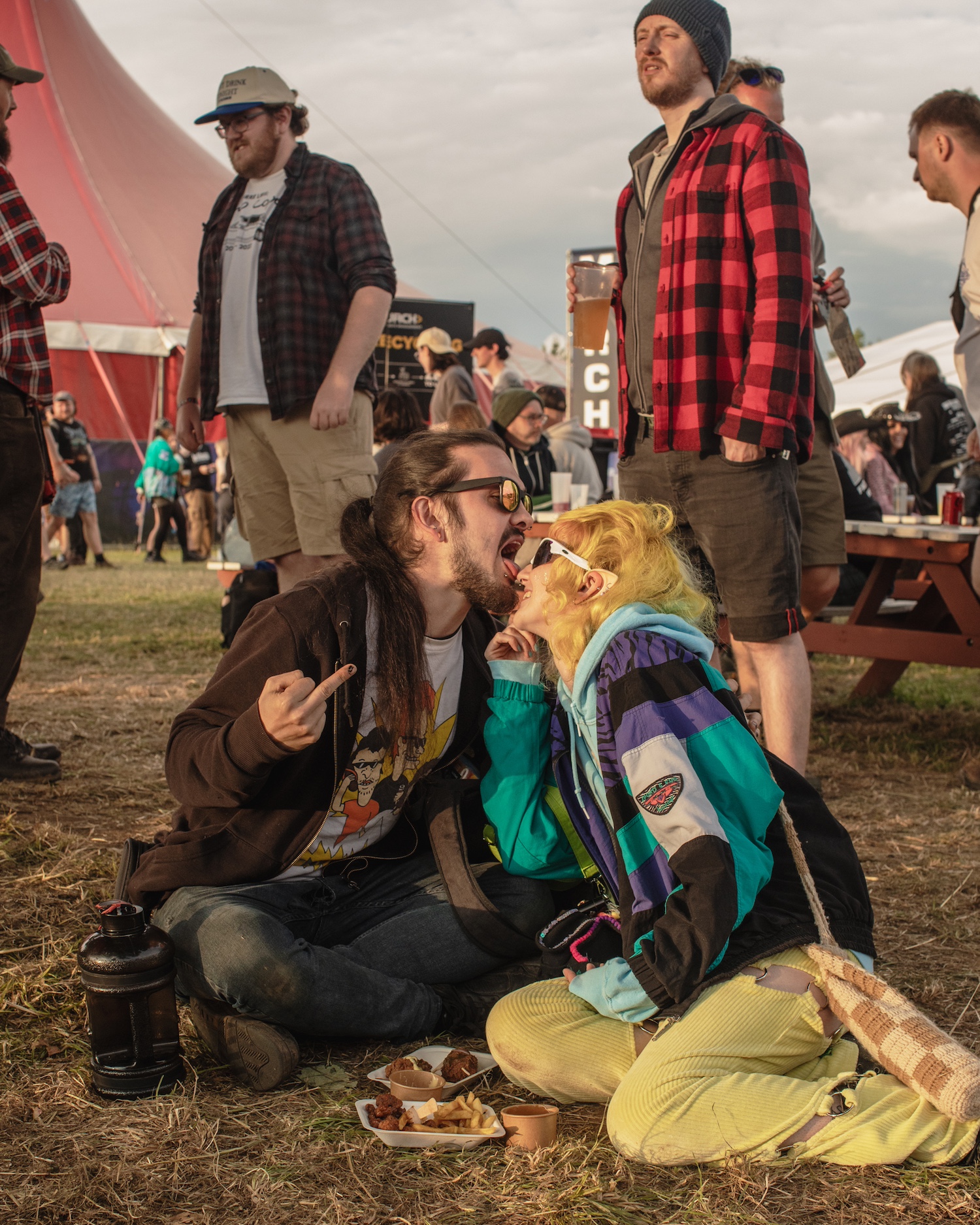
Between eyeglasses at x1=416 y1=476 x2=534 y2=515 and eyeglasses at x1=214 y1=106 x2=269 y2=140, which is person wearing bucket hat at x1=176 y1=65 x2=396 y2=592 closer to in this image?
eyeglasses at x1=214 y1=106 x2=269 y2=140

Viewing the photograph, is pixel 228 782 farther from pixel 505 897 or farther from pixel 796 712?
pixel 796 712

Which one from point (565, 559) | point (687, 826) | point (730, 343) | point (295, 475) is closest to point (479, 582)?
point (565, 559)

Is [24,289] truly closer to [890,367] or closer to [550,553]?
[550,553]

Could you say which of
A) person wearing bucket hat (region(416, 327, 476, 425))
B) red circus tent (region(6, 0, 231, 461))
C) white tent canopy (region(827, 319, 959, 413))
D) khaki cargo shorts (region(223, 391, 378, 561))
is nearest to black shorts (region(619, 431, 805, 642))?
khaki cargo shorts (region(223, 391, 378, 561))

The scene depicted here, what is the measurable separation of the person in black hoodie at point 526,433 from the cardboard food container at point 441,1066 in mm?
5385

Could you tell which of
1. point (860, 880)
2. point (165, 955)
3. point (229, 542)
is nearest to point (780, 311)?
point (860, 880)

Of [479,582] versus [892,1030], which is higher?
[479,582]

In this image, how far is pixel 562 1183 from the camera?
180cm

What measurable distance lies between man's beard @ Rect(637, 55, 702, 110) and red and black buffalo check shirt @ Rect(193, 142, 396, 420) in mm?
1024

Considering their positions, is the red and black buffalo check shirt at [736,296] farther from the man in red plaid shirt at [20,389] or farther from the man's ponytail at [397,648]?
the man in red plaid shirt at [20,389]

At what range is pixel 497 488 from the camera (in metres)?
2.54

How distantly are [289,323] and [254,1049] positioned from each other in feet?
8.32

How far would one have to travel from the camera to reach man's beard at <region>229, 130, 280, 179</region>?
13.3ft

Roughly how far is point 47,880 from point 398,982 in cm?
130
